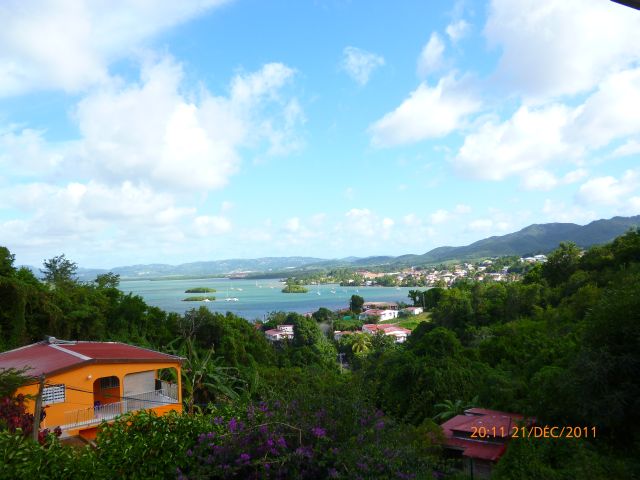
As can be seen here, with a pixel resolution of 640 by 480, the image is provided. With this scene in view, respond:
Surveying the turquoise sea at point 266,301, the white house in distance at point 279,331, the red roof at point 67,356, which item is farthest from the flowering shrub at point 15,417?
the turquoise sea at point 266,301

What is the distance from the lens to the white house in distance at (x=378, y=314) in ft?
252

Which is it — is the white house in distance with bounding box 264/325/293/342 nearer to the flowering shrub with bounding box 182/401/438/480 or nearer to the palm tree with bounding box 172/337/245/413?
the palm tree with bounding box 172/337/245/413

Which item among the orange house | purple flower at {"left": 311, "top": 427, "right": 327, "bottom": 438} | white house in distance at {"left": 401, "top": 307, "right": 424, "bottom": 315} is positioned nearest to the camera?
purple flower at {"left": 311, "top": 427, "right": 327, "bottom": 438}

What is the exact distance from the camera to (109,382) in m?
11.5

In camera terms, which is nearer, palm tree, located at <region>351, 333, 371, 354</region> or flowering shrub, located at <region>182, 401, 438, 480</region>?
flowering shrub, located at <region>182, 401, 438, 480</region>

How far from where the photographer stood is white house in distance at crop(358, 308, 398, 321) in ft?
252

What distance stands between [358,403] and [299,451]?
605 mm

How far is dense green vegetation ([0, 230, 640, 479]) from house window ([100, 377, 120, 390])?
284cm

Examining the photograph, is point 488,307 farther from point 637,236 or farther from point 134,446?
point 134,446

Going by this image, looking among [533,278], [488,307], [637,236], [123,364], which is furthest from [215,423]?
[533,278]

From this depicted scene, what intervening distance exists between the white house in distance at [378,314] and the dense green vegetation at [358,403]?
2245 inches

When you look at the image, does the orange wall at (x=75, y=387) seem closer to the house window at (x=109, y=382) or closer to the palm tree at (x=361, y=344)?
the house window at (x=109, y=382)

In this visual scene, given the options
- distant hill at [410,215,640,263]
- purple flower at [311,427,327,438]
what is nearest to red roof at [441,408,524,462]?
purple flower at [311,427,327,438]

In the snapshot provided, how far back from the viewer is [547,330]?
51.6ft
